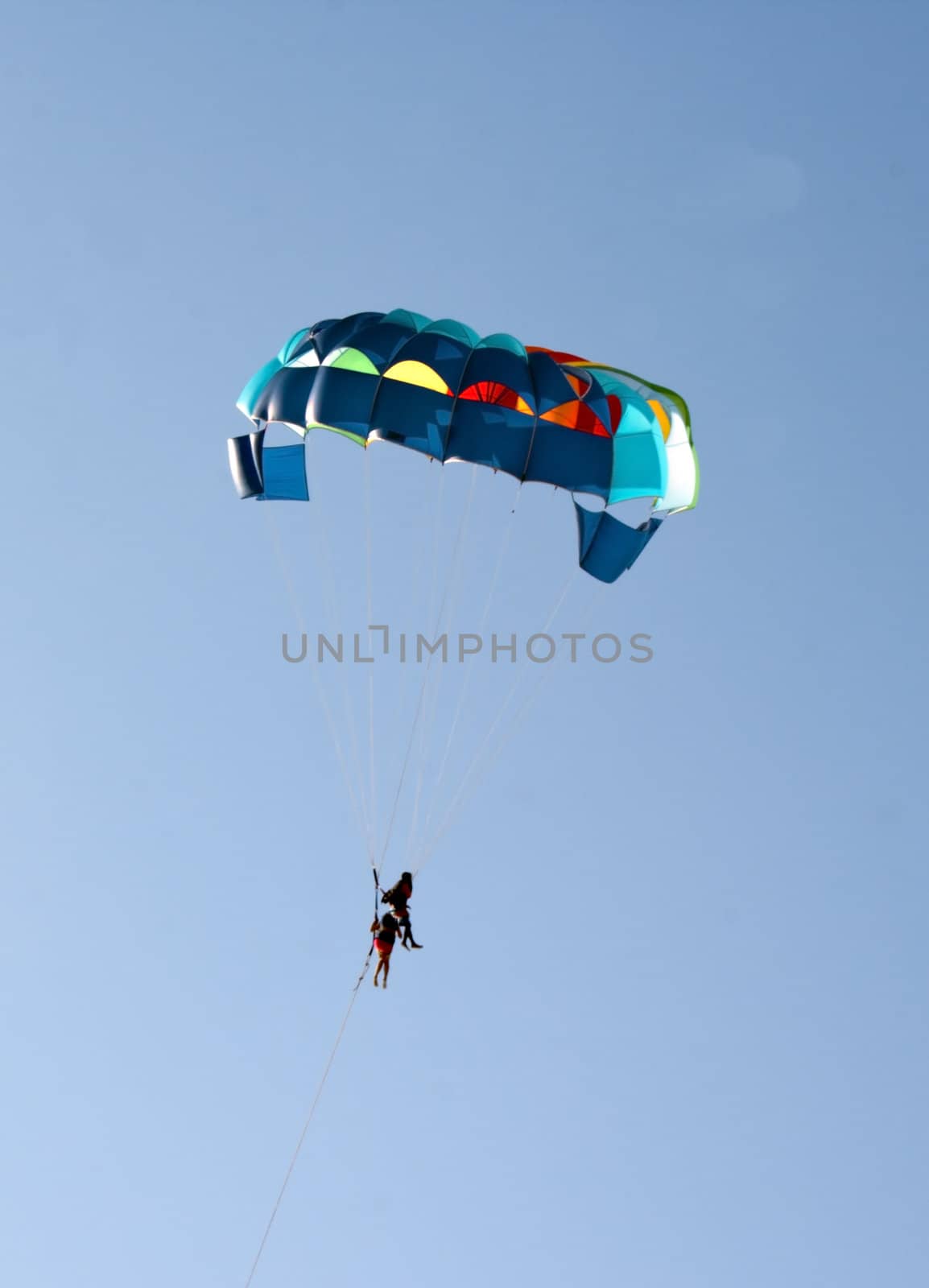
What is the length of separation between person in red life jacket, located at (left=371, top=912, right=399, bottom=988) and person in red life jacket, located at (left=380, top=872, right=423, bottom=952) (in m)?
0.10

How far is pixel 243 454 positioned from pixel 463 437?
10.2ft

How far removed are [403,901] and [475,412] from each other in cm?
554

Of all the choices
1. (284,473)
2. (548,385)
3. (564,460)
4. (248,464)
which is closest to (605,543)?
(564,460)

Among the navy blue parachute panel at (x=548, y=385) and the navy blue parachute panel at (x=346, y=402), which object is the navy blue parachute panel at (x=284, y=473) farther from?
the navy blue parachute panel at (x=548, y=385)

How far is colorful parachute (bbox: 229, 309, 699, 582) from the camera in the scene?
61.3ft

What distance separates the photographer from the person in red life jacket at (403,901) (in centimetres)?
1792

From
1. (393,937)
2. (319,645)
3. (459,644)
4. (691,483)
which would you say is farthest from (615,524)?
(393,937)

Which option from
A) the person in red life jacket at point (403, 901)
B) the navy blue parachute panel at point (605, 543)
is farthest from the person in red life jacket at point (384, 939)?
the navy blue parachute panel at point (605, 543)

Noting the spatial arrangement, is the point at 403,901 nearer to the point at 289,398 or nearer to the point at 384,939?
the point at 384,939

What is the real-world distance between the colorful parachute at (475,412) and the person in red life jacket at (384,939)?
493cm

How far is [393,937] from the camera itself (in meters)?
18.0

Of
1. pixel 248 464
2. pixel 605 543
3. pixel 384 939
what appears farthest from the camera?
pixel 248 464

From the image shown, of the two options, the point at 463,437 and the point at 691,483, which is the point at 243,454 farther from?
the point at 691,483

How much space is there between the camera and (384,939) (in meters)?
17.9
